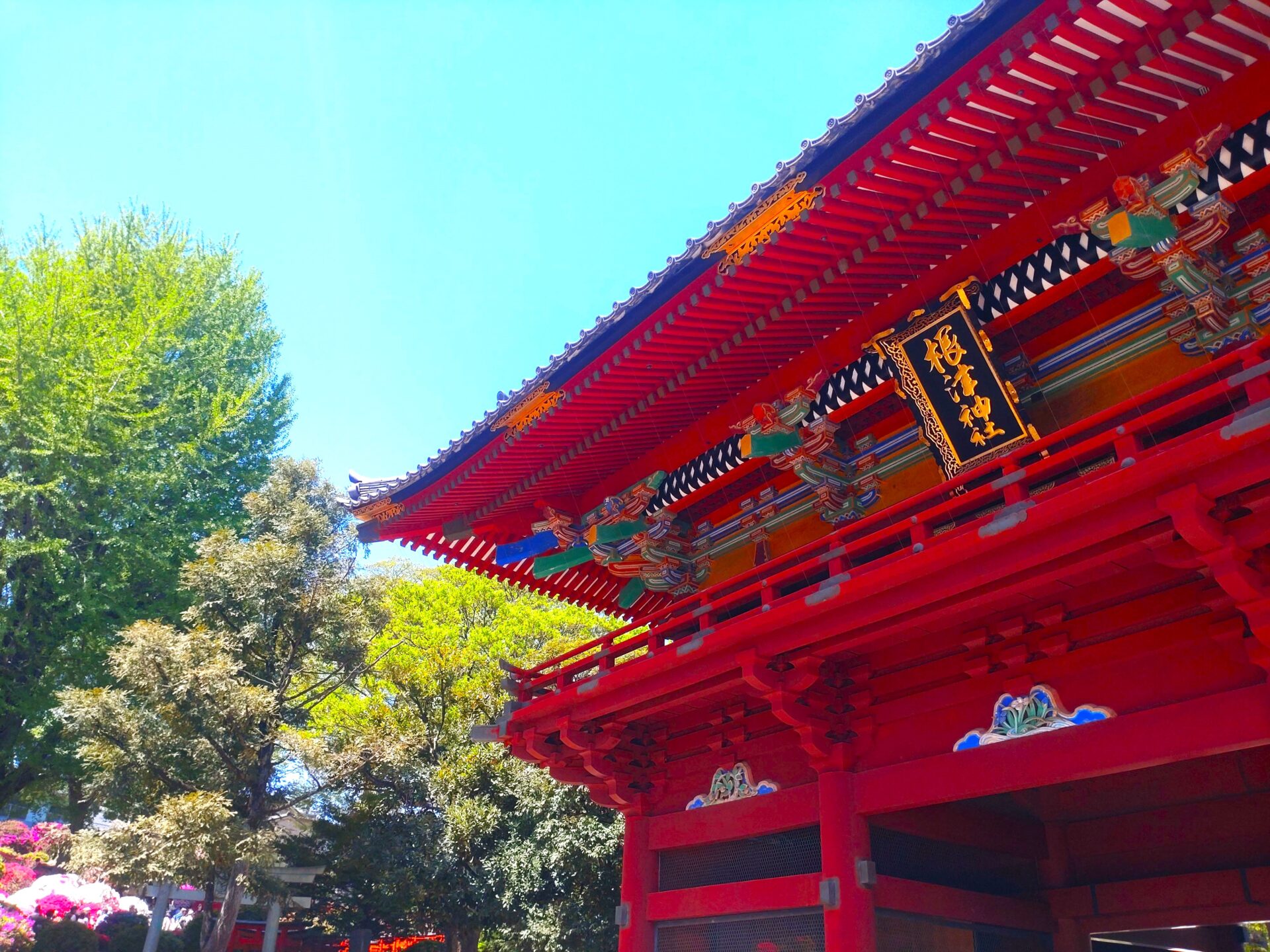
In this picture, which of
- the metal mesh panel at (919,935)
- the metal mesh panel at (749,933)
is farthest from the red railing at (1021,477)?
the metal mesh panel at (919,935)

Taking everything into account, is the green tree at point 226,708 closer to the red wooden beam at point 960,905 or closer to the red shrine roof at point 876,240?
the red shrine roof at point 876,240

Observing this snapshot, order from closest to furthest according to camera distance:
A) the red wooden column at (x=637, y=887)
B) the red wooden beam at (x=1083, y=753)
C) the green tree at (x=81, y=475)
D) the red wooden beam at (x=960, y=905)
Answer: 1. the red wooden beam at (x=1083, y=753)
2. the red wooden beam at (x=960, y=905)
3. the red wooden column at (x=637, y=887)
4. the green tree at (x=81, y=475)

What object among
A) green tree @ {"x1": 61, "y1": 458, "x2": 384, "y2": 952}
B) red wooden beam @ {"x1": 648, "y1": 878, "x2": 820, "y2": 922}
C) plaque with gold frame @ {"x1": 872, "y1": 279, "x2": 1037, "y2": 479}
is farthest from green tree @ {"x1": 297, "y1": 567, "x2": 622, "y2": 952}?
plaque with gold frame @ {"x1": 872, "y1": 279, "x2": 1037, "y2": 479}

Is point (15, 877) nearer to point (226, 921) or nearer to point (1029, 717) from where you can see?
point (226, 921)

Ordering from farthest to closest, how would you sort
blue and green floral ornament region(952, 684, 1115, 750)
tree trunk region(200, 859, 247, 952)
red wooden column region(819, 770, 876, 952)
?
tree trunk region(200, 859, 247, 952)
red wooden column region(819, 770, 876, 952)
blue and green floral ornament region(952, 684, 1115, 750)

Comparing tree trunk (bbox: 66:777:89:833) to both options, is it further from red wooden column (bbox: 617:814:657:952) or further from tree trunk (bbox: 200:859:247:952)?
red wooden column (bbox: 617:814:657:952)

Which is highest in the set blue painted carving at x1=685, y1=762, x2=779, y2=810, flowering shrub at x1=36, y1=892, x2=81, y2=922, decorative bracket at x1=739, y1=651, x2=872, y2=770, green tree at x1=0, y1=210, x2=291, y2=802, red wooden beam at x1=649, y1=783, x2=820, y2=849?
green tree at x1=0, y1=210, x2=291, y2=802

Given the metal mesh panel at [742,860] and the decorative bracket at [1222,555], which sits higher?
the decorative bracket at [1222,555]

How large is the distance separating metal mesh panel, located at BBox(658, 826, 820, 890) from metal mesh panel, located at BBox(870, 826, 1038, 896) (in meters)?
0.59

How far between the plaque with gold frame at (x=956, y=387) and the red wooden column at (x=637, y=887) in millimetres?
5068

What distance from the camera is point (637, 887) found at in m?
8.91

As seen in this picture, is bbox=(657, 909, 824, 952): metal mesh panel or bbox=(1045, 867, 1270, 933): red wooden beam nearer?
bbox=(657, 909, 824, 952): metal mesh panel

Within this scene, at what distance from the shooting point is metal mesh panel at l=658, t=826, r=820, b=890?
771 centimetres

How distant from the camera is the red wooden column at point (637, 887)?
8.66 meters
